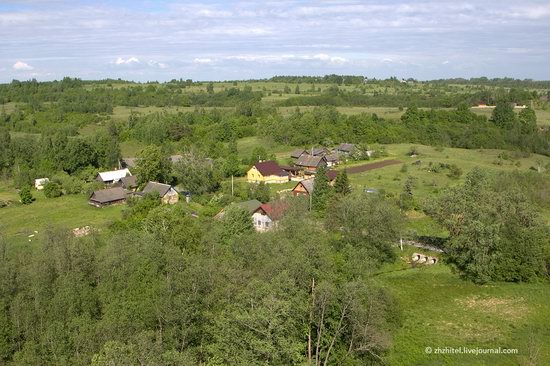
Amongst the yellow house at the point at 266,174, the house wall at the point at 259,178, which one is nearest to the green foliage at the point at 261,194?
the yellow house at the point at 266,174

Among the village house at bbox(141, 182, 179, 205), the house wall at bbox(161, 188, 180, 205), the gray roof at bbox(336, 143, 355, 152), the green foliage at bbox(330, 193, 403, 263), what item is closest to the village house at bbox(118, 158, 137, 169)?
the village house at bbox(141, 182, 179, 205)

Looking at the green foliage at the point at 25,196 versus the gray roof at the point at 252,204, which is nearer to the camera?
the gray roof at the point at 252,204

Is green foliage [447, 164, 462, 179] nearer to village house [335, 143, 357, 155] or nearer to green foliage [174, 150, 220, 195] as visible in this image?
village house [335, 143, 357, 155]

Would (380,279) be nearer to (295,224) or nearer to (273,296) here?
(295,224)

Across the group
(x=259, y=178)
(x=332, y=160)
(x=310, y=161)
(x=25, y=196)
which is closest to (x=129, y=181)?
(x=25, y=196)

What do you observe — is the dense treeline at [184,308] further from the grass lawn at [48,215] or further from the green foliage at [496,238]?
the grass lawn at [48,215]

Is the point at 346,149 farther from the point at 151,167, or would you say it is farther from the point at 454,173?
the point at 151,167
